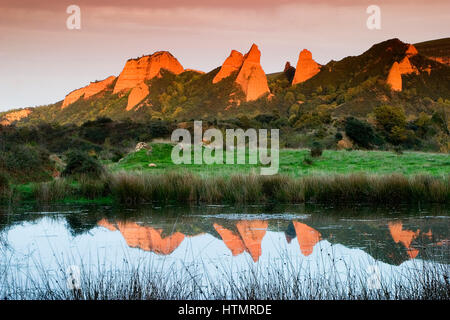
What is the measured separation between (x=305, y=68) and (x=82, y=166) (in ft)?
294

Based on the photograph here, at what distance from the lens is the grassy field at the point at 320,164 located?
20.9m

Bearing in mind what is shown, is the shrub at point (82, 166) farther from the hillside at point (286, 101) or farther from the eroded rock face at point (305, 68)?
the eroded rock face at point (305, 68)

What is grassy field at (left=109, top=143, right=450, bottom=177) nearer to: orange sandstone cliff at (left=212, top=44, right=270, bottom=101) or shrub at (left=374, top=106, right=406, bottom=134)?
shrub at (left=374, top=106, right=406, bottom=134)

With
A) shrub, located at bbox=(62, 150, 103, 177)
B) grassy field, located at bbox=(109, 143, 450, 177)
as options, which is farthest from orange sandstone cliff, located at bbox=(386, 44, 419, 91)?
shrub, located at bbox=(62, 150, 103, 177)

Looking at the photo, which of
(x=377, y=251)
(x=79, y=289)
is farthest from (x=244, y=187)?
(x=79, y=289)

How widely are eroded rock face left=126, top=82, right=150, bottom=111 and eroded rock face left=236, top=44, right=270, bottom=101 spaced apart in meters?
18.2

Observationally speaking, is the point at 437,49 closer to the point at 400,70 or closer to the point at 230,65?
the point at 400,70

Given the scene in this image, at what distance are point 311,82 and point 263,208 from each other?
3221 inches

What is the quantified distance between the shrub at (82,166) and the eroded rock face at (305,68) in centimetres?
8304

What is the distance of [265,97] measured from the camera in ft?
305

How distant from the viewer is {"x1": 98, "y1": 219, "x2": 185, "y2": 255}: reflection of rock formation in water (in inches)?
364

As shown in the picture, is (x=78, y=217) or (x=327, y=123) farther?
(x=327, y=123)

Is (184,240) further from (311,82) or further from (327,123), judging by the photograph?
(311,82)

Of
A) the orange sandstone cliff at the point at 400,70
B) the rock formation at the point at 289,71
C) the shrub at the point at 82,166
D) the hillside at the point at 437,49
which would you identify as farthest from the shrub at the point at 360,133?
the rock formation at the point at 289,71
